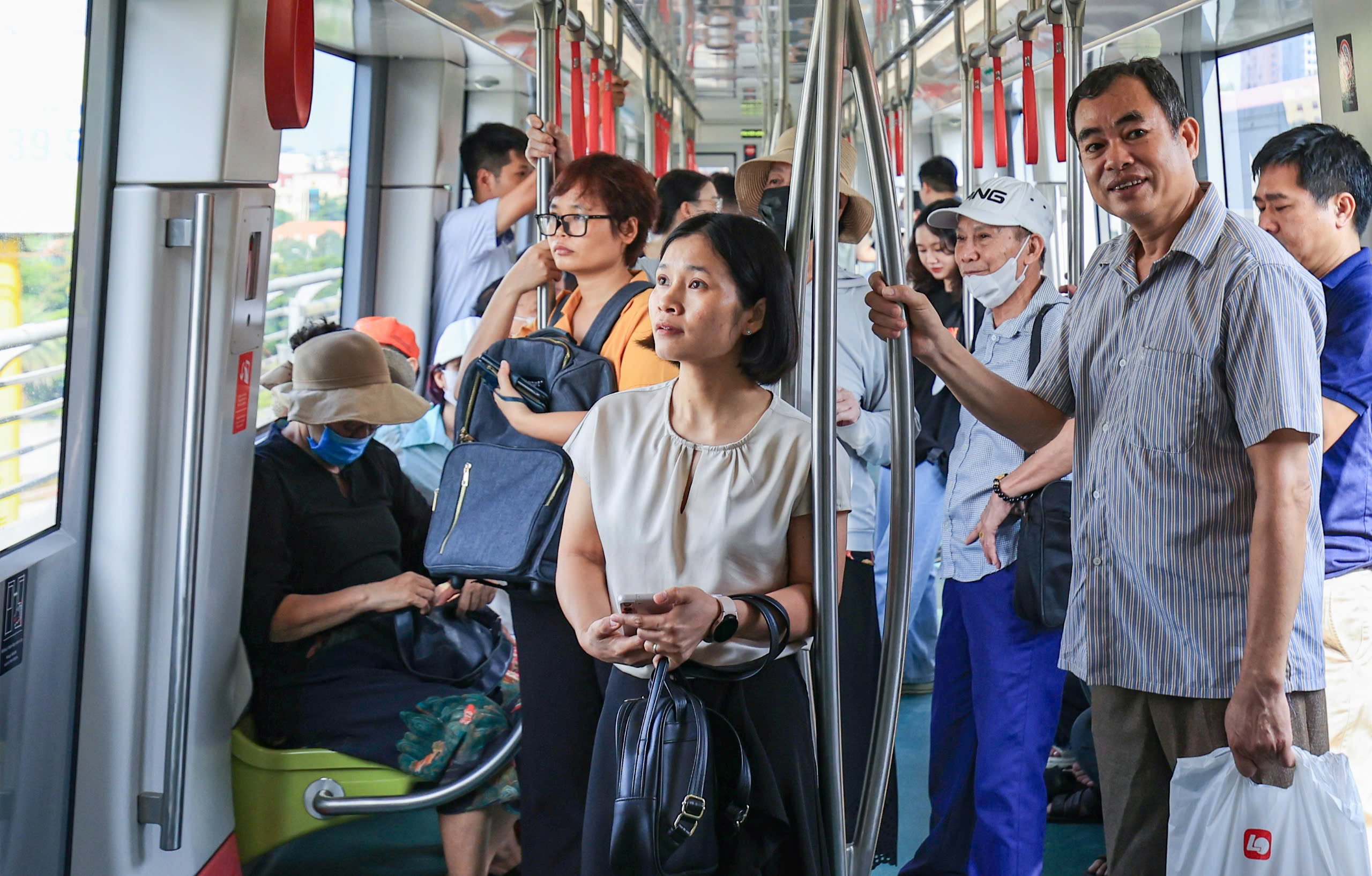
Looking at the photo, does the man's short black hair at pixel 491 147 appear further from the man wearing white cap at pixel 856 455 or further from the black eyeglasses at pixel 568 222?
the black eyeglasses at pixel 568 222

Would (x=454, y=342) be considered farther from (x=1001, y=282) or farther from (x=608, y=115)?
(x=1001, y=282)

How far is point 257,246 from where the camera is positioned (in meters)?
2.79

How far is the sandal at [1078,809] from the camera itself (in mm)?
3666

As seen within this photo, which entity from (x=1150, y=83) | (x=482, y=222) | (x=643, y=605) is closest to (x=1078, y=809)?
(x=1150, y=83)

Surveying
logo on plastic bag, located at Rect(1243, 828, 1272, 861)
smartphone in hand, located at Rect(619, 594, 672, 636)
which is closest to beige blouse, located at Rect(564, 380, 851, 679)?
smartphone in hand, located at Rect(619, 594, 672, 636)

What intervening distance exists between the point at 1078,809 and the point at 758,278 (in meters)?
2.44

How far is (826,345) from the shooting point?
1682 mm

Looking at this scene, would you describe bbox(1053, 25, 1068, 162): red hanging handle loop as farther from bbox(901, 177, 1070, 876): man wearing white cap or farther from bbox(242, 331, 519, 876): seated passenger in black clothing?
bbox(242, 331, 519, 876): seated passenger in black clothing

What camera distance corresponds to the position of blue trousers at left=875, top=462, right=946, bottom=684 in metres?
4.33

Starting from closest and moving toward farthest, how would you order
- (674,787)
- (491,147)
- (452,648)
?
(674,787) → (452,648) → (491,147)

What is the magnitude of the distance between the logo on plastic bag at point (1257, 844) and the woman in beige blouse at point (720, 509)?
1.98 ft

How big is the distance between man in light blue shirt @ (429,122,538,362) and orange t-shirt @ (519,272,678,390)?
3065 millimetres

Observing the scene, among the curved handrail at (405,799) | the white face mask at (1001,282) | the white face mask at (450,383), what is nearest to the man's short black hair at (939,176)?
the white face mask at (450,383)

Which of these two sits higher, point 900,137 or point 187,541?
point 900,137
